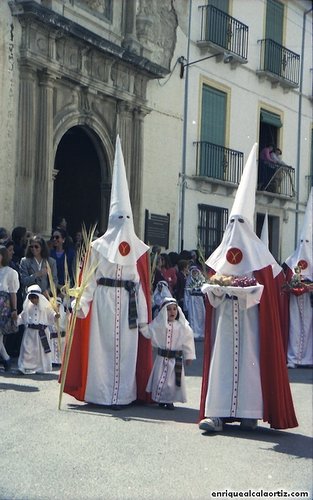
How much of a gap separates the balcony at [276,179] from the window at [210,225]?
2.49 metres

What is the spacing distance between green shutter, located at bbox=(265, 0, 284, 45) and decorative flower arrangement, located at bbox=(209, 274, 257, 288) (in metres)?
15.9

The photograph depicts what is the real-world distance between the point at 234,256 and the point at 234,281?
0.76ft

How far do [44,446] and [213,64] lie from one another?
48.0 ft

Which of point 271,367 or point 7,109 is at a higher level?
point 7,109

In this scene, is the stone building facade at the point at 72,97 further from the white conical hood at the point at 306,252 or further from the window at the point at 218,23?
the white conical hood at the point at 306,252

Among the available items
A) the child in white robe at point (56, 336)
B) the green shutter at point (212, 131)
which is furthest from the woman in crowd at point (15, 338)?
the green shutter at point (212, 131)

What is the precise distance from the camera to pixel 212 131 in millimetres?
19391

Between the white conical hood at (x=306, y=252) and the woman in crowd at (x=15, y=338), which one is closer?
the woman in crowd at (x=15, y=338)

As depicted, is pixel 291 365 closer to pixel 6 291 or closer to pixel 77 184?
pixel 6 291

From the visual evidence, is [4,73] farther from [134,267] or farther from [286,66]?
[286,66]

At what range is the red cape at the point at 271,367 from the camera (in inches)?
274

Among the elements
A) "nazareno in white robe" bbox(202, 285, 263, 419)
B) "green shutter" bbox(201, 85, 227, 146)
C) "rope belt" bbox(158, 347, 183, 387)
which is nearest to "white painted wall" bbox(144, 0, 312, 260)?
"green shutter" bbox(201, 85, 227, 146)

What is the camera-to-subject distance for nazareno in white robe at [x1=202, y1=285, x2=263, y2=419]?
6965 mm

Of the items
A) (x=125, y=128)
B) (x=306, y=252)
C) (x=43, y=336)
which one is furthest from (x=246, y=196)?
(x=125, y=128)
